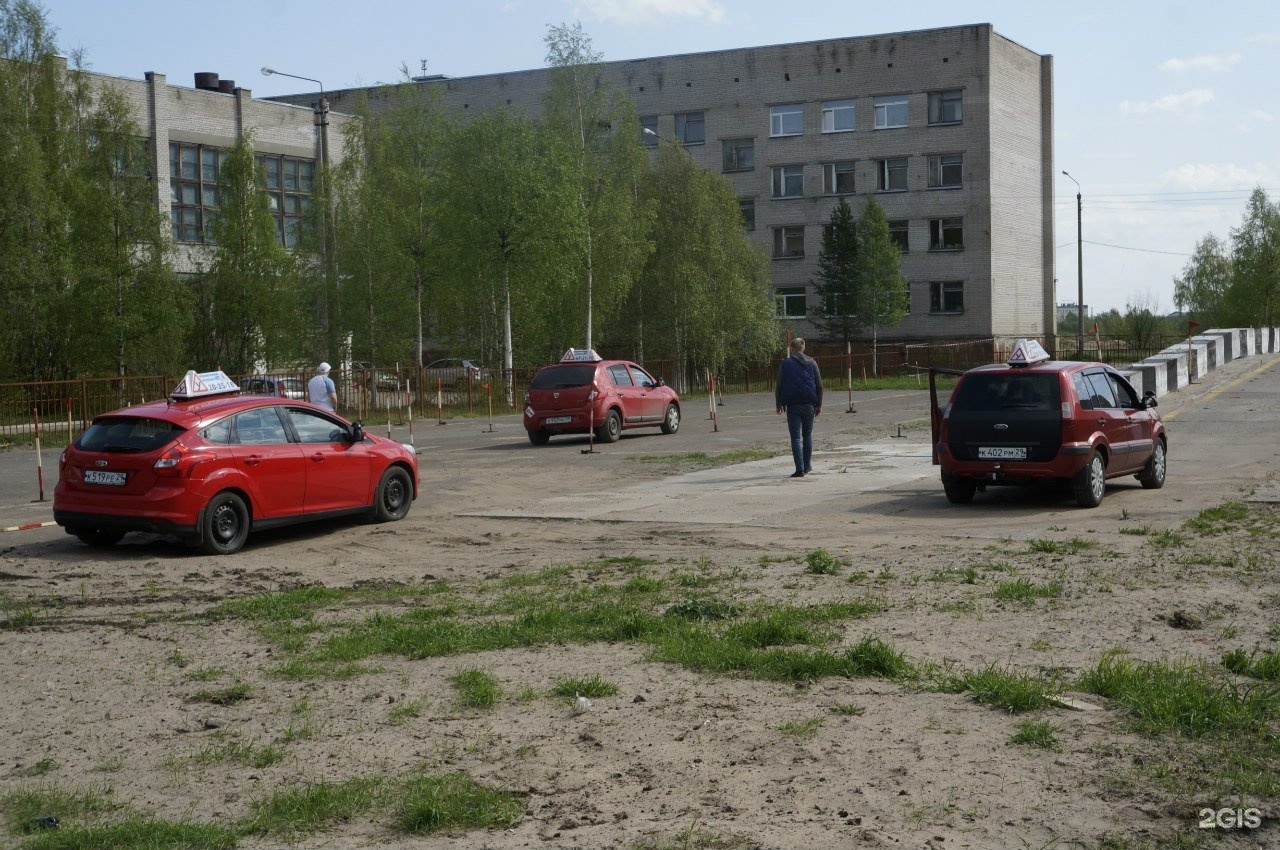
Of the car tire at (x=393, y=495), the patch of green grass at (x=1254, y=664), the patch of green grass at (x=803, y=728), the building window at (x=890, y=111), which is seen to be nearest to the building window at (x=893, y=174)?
the building window at (x=890, y=111)

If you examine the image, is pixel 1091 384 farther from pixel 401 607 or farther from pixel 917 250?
pixel 917 250

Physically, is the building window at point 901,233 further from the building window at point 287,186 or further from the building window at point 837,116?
the building window at point 287,186

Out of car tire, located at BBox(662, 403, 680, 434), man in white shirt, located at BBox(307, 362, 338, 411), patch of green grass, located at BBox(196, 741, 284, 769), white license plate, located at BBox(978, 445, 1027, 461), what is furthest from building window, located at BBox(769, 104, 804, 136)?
patch of green grass, located at BBox(196, 741, 284, 769)

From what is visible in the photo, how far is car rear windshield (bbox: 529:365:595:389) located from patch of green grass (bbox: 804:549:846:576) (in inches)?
616

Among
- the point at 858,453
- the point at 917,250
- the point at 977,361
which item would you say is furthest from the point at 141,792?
the point at 917,250

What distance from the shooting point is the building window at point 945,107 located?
6638 cm

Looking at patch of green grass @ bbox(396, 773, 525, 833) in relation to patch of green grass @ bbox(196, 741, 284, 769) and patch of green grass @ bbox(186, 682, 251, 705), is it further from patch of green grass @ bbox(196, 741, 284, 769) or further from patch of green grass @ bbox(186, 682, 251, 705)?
patch of green grass @ bbox(186, 682, 251, 705)

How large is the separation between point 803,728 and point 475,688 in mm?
1787

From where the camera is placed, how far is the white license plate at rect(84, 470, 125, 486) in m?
12.8

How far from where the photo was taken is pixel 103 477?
1288cm

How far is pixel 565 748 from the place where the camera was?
6.08m

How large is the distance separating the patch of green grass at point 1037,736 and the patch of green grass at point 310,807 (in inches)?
108

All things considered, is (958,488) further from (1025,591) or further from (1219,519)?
(1025,591)

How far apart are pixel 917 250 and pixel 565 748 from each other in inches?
2538
